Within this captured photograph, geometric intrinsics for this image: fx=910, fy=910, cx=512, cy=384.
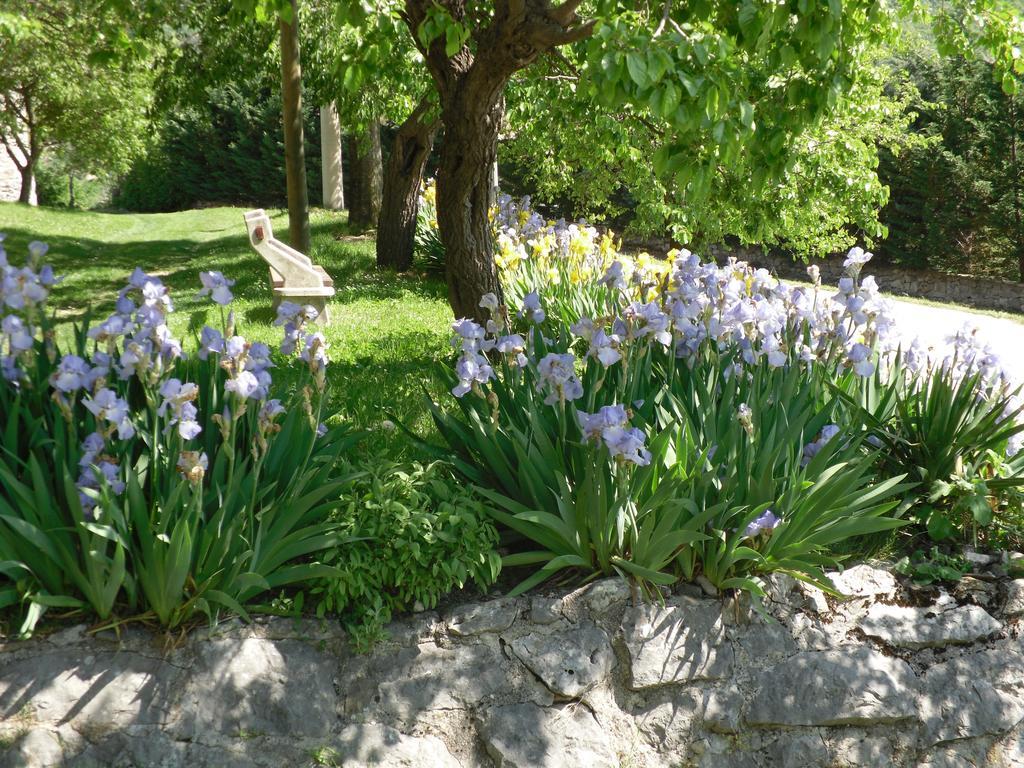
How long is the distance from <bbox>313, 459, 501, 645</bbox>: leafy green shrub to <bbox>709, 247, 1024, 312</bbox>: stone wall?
12.8 m

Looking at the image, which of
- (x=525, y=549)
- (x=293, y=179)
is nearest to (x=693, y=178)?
(x=525, y=549)

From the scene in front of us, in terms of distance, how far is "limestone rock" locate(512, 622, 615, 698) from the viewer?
132 inches

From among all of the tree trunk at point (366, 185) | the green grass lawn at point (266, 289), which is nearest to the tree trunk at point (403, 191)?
the green grass lawn at point (266, 289)

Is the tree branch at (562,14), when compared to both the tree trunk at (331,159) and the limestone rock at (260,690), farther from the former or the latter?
the tree trunk at (331,159)

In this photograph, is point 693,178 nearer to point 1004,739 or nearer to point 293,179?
point 1004,739

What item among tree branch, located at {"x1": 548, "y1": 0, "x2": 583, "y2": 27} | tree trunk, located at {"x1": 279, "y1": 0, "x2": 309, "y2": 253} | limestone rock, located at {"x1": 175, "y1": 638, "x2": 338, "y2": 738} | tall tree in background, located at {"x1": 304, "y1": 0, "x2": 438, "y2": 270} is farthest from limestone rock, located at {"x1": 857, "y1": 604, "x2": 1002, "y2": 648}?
tall tree in background, located at {"x1": 304, "y1": 0, "x2": 438, "y2": 270}

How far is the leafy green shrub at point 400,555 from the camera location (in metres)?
3.28

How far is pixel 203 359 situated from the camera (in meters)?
3.46

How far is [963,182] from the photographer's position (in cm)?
1638

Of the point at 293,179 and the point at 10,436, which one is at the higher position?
the point at 293,179

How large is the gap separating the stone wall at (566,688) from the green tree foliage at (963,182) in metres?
14.5

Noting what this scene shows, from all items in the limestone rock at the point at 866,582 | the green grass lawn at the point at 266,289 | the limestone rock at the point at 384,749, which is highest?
the green grass lawn at the point at 266,289

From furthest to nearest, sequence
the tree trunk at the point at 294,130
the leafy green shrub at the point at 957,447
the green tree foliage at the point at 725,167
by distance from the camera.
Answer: the tree trunk at the point at 294,130
the green tree foliage at the point at 725,167
the leafy green shrub at the point at 957,447

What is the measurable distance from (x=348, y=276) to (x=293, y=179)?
2.15 m
